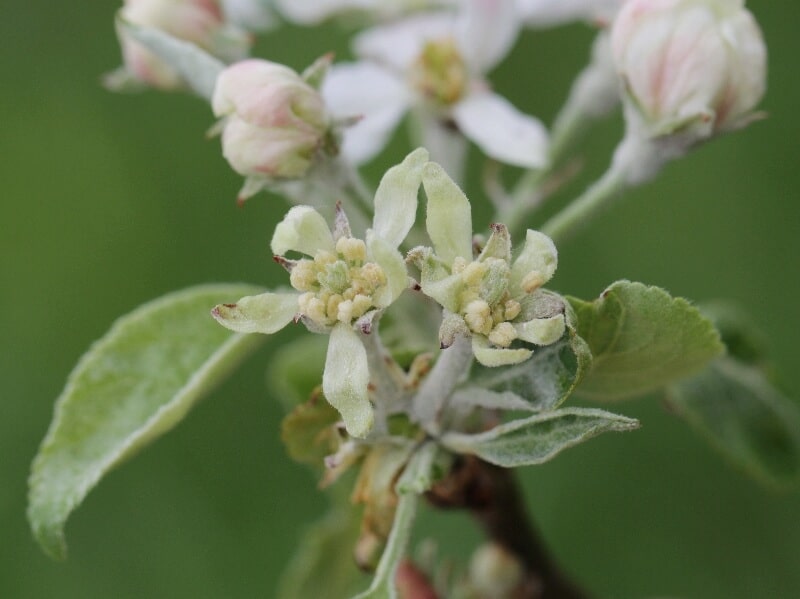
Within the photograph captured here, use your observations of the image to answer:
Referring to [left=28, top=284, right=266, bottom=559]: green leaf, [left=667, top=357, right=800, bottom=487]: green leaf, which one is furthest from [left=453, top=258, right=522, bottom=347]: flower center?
[left=667, top=357, right=800, bottom=487]: green leaf

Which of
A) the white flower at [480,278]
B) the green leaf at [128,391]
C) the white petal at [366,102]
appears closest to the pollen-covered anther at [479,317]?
the white flower at [480,278]

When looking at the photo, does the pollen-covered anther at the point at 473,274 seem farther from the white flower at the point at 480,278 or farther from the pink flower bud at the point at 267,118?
the pink flower bud at the point at 267,118

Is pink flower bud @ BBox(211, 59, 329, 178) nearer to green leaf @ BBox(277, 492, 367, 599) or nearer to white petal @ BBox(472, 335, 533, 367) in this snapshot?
white petal @ BBox(472, 335, 533, 367)

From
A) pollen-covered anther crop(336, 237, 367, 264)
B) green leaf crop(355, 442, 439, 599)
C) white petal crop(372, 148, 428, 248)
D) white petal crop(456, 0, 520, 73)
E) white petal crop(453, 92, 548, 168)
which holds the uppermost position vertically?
white petal crop(372, 148, 428, 248)

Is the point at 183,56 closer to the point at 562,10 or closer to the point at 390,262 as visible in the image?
the point at 390,262

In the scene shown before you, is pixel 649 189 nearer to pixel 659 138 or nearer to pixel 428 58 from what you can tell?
pixel 428 58

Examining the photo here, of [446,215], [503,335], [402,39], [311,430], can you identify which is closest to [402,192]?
[446,215]
